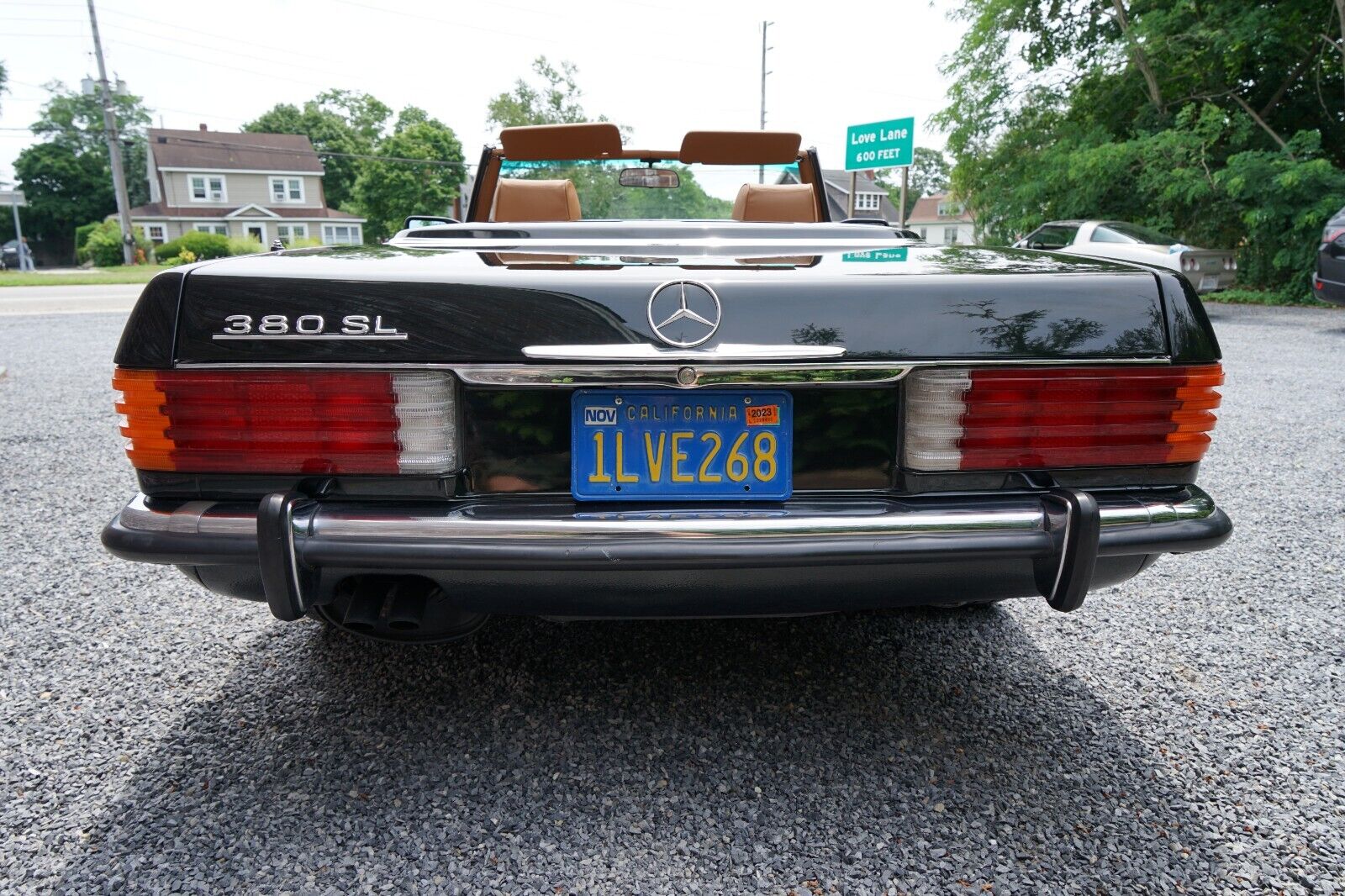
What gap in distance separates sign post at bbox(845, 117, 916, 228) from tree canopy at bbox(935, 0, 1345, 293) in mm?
3461

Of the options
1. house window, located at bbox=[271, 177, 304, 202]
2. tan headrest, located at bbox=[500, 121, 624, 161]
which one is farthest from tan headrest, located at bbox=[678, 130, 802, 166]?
house window, located at bbox=[271, 177, 304, 202]

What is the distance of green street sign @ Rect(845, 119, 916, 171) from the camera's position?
47.8ft

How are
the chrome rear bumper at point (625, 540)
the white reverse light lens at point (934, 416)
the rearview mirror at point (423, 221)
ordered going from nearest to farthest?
1. the chrome rear bumper at point (625, 540)
2. the white reverse light lens at point (934, 416)
3. the rearview mirror at point (423, 221)

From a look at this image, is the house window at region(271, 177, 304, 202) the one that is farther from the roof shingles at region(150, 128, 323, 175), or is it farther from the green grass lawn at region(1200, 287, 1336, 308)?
the green grass lawn at region(1200, 287, 1336, 308)

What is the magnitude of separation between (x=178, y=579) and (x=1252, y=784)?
10.6ft

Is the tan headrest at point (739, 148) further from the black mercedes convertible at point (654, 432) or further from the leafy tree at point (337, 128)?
the leafy tree at point (337, 128)

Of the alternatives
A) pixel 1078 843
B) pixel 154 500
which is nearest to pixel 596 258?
pixel 154 500

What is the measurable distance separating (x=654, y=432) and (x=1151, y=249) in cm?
1206

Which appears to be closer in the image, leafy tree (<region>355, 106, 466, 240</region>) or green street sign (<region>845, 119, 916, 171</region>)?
green street sign (<region>845, 119, 916, 171</region>)

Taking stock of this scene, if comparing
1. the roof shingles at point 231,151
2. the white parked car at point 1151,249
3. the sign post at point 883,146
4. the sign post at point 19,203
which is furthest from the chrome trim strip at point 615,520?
the roof shingles at point 231,151

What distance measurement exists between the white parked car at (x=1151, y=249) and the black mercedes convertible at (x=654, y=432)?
10.5 metres

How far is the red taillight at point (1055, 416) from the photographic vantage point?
1.66 meters

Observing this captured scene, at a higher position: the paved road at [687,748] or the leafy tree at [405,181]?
the leafy tree at [405,181]

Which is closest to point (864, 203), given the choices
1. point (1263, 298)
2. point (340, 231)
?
point (1263, 298)
